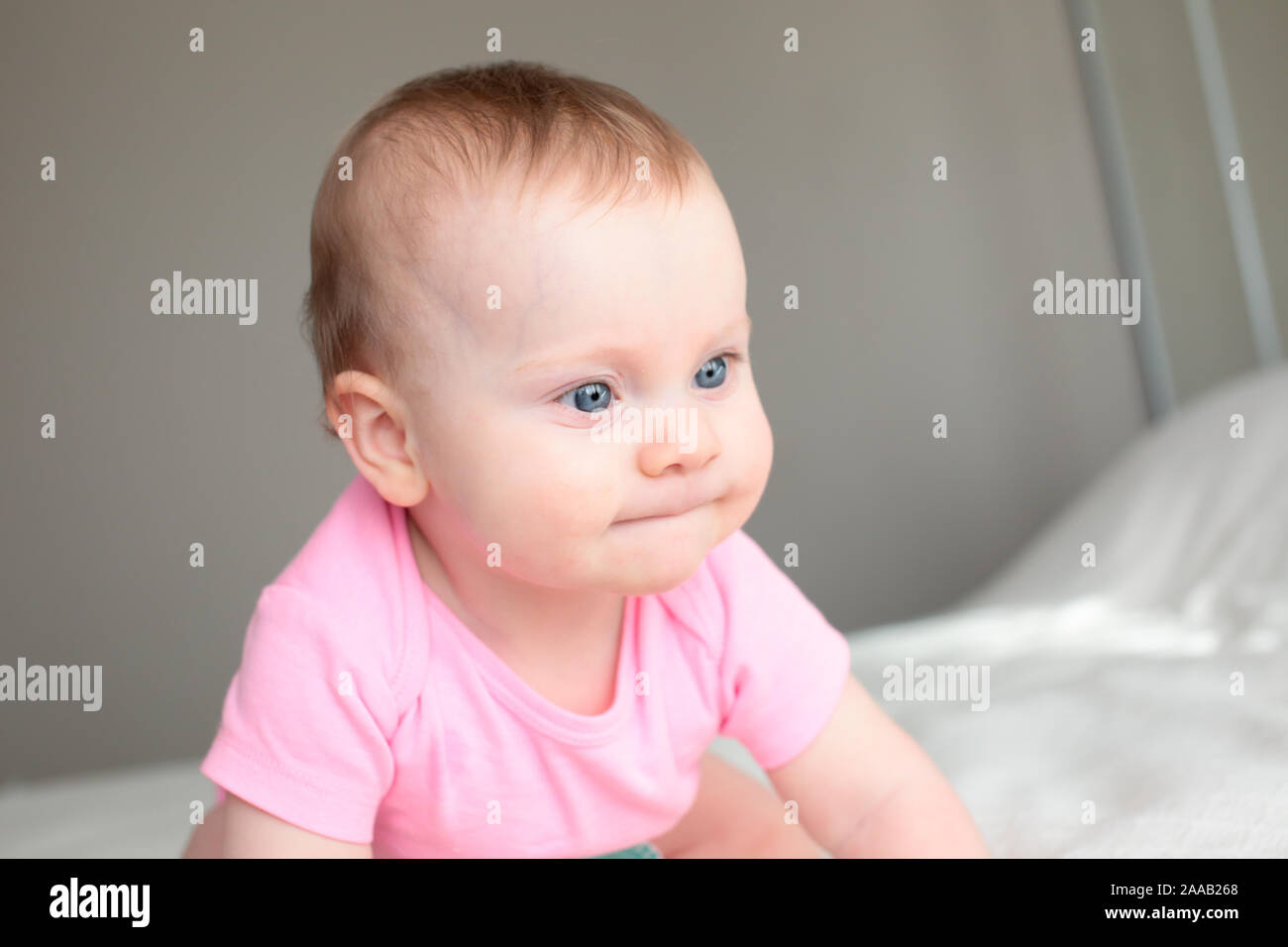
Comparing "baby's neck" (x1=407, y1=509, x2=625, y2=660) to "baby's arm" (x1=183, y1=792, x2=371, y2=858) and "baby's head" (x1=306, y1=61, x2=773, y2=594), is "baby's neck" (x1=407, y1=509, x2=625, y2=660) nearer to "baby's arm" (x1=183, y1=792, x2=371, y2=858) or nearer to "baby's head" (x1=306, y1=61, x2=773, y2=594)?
"baby's head" (x1=306, y1=61, x2=773, y2=594)

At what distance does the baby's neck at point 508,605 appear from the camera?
0.87 meters

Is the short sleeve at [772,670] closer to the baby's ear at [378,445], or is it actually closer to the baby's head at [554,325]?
the baby's head at [554,325]

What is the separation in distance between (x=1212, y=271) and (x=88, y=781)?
7.30ft

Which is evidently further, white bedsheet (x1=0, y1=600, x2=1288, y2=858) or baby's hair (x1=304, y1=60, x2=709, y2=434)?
white bedsheet (x1=0, y1=600, x2=1288, y2=858)

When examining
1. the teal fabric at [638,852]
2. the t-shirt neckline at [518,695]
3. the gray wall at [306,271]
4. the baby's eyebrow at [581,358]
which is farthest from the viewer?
the gray wall at [306,271]

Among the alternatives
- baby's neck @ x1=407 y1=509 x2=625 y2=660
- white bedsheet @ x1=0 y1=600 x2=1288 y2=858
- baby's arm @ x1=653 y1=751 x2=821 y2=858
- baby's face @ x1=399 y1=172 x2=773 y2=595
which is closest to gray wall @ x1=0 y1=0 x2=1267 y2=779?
white bedsheet @ x1=0 y1=600 x2=1288 y2=858

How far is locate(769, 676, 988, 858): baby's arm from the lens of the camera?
2.96 feet

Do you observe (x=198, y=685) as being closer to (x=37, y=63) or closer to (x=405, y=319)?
(x=37, y=63)

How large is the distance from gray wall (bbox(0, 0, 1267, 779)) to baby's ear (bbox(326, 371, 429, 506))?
63.2 inches

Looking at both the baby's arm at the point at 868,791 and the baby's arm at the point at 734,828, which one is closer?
the baby's arm at the point at 868,791

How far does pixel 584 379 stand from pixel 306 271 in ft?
5.89

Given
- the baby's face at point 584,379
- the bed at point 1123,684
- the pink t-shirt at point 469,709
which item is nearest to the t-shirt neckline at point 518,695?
the pink t-shirt at point 469,709

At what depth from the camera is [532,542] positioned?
75cm

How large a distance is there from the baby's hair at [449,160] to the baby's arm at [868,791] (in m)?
0.44
